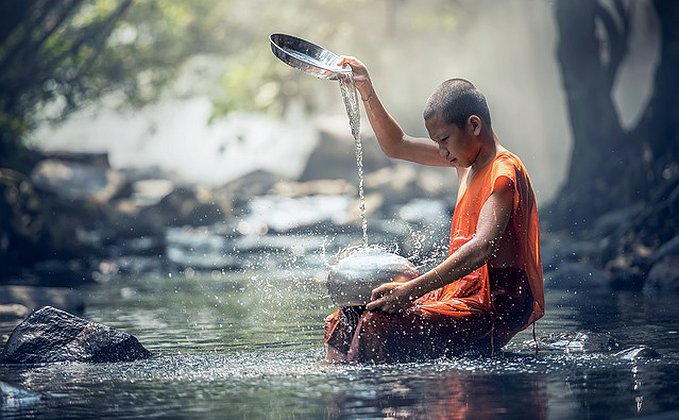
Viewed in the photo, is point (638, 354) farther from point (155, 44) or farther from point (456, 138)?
point (155, 44)

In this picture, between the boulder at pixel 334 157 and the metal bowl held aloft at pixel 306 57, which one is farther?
the boulder at pixel 334 157

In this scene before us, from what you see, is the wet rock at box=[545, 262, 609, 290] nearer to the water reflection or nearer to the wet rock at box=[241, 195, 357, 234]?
the water reflection

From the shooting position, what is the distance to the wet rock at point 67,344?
327 inches

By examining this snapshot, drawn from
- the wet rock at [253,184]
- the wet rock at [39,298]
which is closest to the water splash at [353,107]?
the wet rock at [39,298]

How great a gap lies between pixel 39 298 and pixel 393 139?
6.67 m

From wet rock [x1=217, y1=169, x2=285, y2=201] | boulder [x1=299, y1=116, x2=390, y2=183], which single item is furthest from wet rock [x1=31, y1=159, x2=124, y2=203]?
boulder [x1=299, y1=116, x2=390, y2=183]

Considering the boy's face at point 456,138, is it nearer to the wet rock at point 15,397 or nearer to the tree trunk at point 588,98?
the wet rock at point 15,397

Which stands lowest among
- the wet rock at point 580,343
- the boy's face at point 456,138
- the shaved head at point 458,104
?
the wet rock at point 580,343

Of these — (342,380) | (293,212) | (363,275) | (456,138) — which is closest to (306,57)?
(456,138)

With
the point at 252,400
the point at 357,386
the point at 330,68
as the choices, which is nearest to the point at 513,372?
the point at 357,386

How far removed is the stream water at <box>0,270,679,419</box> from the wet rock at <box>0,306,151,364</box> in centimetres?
16

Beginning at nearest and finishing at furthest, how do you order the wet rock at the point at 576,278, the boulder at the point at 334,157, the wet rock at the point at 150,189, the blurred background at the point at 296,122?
the wet rock at the point at 576,278
the blurred background at the point at 296,122
the wet rock at the point at 150,189
the boulder at the point at 334,157

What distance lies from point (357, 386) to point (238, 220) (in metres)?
22.0

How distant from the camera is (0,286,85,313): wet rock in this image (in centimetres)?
1311
